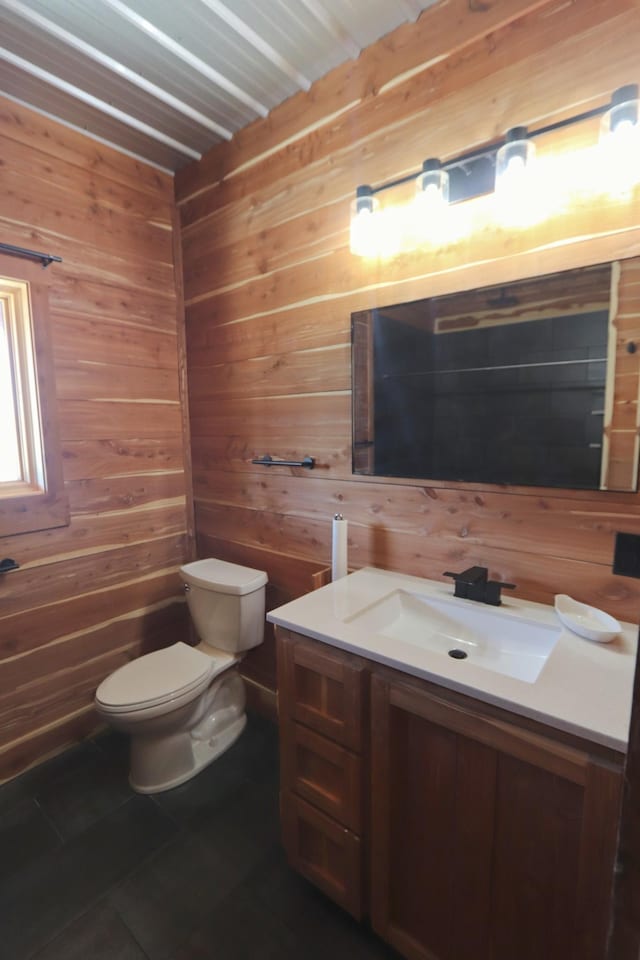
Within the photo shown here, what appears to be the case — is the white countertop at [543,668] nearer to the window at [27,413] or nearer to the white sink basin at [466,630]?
the white sink basin at [466,630]

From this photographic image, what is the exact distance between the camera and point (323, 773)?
127cm

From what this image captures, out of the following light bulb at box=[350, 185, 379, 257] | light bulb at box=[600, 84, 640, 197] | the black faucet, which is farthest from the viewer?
light bulb at box=[350, 185, 379, 257]

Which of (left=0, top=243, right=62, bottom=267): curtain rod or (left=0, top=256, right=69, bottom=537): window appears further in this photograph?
(left=0, top=256, right=69, bottom=537): window

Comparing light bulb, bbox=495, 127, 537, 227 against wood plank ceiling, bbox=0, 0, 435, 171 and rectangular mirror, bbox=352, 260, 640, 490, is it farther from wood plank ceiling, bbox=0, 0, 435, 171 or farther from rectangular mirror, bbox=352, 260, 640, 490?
wood plank ceiling, bbox=0, 0, 435, 171

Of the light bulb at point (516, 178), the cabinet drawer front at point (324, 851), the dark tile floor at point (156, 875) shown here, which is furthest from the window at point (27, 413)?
the light bulb at point (516, 178)

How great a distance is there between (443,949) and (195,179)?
3.00 metres

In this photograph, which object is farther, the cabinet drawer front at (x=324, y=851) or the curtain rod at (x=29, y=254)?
the curtain rod at (x=29, y=254)

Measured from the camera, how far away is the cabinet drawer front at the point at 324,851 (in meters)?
1.22

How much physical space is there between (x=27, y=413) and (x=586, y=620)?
2193mm

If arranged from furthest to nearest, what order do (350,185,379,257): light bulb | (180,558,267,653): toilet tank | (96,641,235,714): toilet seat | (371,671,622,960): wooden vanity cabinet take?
(180,558,267,653): toilet tank
(96,641,235,714): toilet seat
(350,185,379,257): light bulb
(371,671,622,960): wooden vanity cabinet

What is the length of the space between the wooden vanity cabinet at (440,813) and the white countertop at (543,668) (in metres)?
0.04

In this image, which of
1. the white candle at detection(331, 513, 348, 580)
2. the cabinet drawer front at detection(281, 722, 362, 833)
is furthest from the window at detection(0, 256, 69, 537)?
the cabinet drawer front at detection(281, 722, 362, 833)

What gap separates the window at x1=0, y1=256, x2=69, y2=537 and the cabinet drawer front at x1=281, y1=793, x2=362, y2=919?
147 cm

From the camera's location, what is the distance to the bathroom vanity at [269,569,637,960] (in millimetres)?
847
